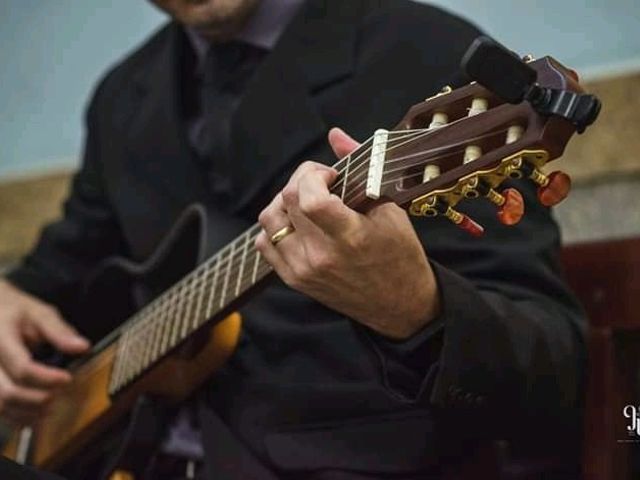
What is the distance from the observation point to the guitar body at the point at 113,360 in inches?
35.2

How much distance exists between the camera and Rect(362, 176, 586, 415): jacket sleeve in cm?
73

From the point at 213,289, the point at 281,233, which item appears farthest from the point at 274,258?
the point at 213,289

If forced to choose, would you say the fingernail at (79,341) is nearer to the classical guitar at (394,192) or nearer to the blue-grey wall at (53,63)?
the classical guitar at (394,192)

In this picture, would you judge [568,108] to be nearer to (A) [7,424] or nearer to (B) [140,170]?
(B) [140,170]

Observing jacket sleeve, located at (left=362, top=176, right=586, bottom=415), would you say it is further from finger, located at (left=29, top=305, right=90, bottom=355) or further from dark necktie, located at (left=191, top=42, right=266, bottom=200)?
finger, located at (left=29, top=305, right=90, bottom=355)

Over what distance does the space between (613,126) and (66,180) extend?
654mm

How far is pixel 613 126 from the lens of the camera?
101 cm

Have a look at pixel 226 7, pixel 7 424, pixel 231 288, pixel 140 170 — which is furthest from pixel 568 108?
pixel 7 424

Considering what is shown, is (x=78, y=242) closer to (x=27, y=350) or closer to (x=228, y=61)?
(x=27, y=350)

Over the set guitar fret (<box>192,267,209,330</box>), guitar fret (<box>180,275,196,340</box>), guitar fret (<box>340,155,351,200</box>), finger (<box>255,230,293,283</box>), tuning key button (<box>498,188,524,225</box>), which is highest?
tuning key button (<box>498,188,524,225</box>)

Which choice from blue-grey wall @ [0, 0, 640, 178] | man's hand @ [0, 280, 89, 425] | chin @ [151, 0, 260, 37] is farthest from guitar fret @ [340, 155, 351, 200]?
blue-grey wall @ [0, 0, 640, 178]

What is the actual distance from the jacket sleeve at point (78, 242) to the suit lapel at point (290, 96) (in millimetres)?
276

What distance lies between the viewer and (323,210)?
2.13 feet

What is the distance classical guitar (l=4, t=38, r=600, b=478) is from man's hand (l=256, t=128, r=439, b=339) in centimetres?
2
